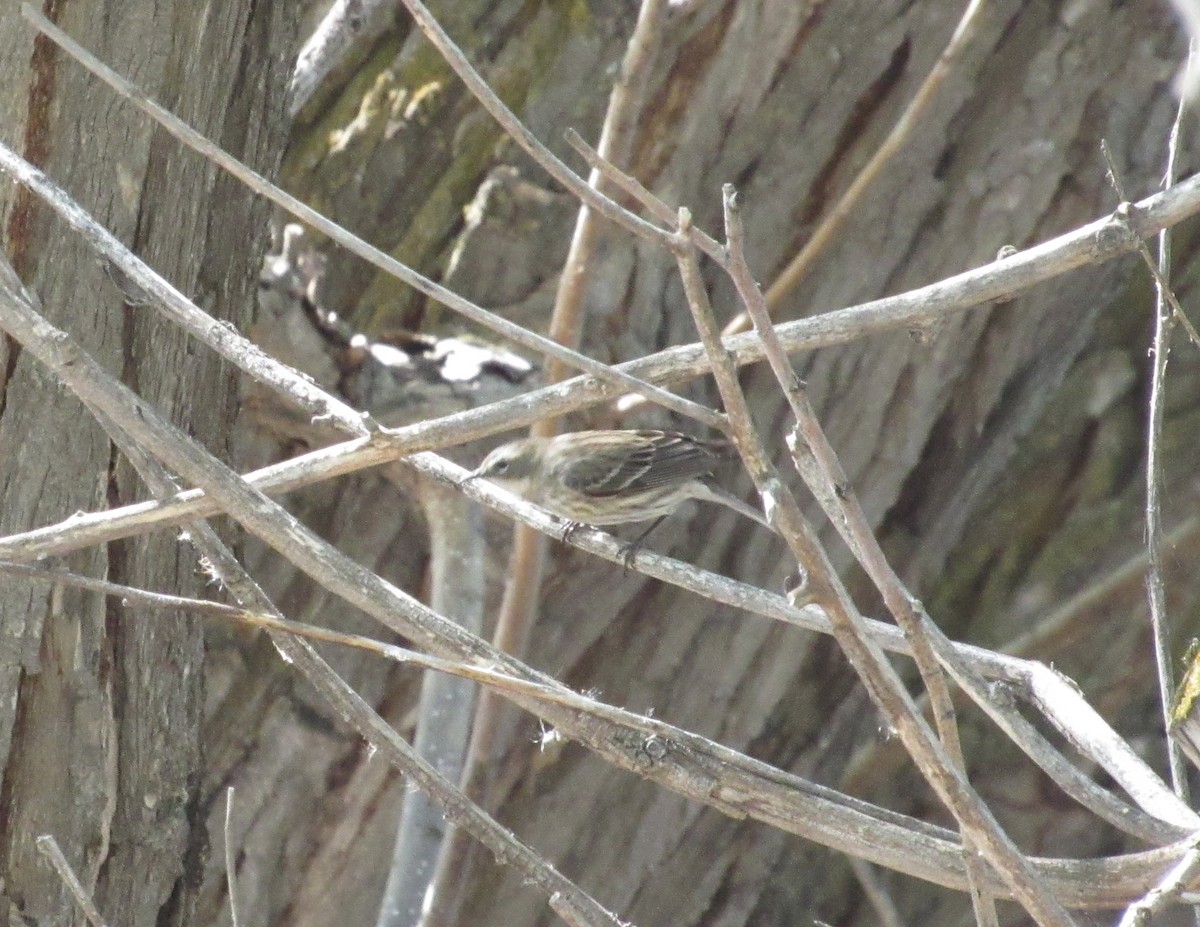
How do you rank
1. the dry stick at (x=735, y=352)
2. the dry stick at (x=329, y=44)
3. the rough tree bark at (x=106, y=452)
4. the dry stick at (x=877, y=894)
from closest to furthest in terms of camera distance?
the dry stick at (x=735, y=352), the rough tree bark at (x=106, y=452), the dry stick at (x=329, y=44), the dry stick at (x=877, y=894)

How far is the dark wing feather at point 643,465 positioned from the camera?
468cm

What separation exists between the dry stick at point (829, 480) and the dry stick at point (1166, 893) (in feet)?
0.47

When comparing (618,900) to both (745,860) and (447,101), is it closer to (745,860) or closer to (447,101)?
(745,860)

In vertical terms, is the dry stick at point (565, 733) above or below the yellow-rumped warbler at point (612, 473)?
below

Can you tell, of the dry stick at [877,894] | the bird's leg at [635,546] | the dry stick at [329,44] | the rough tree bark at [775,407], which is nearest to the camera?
the bird's leg at [635,546]

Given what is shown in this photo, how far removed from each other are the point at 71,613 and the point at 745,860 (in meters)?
2.71

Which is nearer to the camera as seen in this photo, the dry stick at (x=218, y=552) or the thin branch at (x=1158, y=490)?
the dry stick at (x=218, y=552)

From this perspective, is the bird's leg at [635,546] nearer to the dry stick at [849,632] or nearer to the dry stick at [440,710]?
the dry stick at [440,710]

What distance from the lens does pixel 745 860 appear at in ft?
15.3

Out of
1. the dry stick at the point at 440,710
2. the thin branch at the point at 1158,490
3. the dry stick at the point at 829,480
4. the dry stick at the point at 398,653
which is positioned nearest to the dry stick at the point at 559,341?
the dry stick at the point at 440,710

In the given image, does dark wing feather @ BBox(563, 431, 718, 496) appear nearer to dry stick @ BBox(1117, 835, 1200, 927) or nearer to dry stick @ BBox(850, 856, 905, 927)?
dry stick @ BBox(850, 856, 905, 927)

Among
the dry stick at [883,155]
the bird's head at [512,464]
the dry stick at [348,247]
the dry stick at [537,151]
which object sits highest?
the dry stick at [883,155]

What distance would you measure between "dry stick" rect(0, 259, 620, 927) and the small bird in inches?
94.5

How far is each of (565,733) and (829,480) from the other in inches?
23.6
